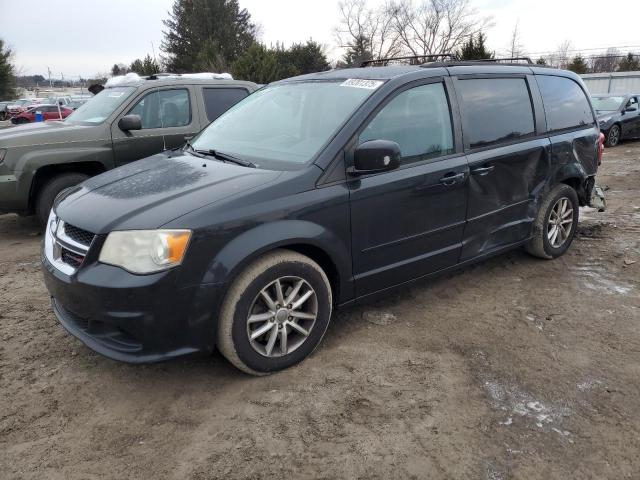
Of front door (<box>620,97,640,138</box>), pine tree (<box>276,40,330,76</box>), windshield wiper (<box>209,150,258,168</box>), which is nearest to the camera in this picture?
windshield wiper (<box>209,150,258,168</box>)

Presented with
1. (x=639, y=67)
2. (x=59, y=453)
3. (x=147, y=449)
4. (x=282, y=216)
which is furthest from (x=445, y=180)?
(x=639, y=67)

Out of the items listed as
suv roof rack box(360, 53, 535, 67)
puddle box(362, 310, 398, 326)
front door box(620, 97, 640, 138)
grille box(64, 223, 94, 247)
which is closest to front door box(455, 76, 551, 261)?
suv roof rack box(360, 53, 535, 67)

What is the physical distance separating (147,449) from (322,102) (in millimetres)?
2422

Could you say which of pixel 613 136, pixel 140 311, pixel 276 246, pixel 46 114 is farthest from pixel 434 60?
pixel 46 114

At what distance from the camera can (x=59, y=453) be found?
246 cm

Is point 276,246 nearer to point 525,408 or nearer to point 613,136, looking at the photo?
point 525,408

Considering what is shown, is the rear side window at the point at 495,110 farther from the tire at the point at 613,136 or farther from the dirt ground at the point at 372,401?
the tire at the point at 613,136

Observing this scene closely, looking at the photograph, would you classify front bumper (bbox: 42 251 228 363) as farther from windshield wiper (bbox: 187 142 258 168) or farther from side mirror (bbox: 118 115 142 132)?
side mirror (bbox: 118 115 142 132)

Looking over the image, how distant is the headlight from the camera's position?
2590 millimetres

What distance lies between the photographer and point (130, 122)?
5.83 meters

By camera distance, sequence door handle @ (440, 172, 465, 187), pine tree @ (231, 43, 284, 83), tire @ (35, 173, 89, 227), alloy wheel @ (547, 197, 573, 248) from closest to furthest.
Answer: door handle @ (440, 172, 465, 187), alloy wheel @ (547, 197, 573, 248), tire @ (35, 173, 89, 227), pine tree @ (231, 43, 284, 83)

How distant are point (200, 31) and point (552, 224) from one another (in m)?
41.6

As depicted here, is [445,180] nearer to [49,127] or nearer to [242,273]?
[242,273]

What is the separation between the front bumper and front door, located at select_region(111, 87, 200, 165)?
142 inches
